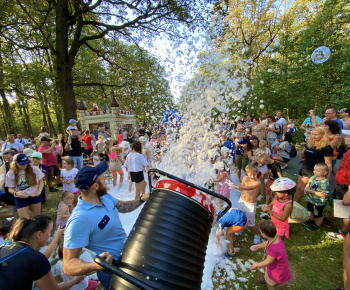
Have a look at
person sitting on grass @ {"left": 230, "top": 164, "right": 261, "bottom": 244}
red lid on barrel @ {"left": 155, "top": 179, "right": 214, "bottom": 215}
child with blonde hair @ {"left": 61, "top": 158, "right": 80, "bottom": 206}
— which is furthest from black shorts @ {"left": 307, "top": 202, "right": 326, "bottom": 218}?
child with blonde hair @ {"left": 61, "top": 158, "right": 80, "bottom": 206}

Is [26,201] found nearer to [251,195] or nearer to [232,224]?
[232,224]

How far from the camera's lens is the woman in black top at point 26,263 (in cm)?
146

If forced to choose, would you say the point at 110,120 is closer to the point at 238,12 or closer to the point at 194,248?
the point at 238,12

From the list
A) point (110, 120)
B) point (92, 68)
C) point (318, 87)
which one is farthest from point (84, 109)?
point (318, 87)

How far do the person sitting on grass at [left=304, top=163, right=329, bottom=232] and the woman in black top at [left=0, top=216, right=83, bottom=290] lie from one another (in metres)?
4.07

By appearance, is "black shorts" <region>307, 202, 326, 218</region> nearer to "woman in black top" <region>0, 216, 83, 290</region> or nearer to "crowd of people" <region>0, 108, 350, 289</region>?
"crowd of people" <region>0, 108, 350, 289</region>

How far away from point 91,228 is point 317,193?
3.71 m

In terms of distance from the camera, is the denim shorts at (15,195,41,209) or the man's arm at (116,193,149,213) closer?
the man's arm at (116,193,149,213)

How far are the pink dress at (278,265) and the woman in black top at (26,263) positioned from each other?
2.37m

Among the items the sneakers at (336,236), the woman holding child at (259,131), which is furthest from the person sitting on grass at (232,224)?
the woman holding child at (259,131)

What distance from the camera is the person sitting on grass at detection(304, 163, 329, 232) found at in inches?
134

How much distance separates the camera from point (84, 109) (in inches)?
922

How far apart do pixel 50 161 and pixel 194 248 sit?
21.6 ft

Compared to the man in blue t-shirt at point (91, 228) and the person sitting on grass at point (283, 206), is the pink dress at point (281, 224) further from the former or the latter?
the man in blue t-shirt at point (91, 228)
